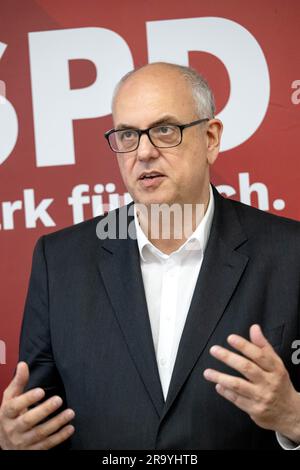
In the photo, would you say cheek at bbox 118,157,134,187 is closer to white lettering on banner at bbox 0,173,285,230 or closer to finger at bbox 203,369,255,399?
white lettering on banner at bbox 0,173,285,230

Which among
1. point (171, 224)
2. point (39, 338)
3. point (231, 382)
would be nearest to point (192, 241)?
point (171, 224)

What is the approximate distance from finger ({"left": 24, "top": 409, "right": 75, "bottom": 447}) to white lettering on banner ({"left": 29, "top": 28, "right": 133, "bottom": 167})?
118 centimetres

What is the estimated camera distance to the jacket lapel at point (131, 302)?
1.82 metres

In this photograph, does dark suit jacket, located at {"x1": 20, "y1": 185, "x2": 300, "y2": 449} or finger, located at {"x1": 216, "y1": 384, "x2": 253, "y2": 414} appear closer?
finger, located at {"x1": 216, "y1": 384, "x2": 253, "y2": 414}

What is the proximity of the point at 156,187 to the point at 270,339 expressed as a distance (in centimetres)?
52

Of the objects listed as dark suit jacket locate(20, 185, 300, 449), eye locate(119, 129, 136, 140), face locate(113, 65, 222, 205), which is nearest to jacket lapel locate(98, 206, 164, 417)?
dark suit jacket locate(20, 185, 300, 449)

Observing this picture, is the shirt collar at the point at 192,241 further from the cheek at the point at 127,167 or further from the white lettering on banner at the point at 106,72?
the white lettering on banner at the point at 106,72

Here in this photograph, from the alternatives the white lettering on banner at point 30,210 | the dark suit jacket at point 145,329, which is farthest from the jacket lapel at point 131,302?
the white lettering on banner at point 30,210

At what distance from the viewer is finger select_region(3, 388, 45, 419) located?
5.08ft

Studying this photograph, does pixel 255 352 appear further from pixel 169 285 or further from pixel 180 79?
pixel 180 79

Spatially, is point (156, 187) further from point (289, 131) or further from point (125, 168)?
point (289, 131)

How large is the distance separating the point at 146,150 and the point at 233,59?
0.79m

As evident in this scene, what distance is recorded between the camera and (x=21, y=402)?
1.56 meters

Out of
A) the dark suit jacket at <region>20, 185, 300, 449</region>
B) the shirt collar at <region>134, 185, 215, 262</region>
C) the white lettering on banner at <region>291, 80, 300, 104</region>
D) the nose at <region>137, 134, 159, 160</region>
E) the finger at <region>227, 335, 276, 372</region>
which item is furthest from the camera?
the white lettering on banner at <region>291, 80, 300, 104</region>
